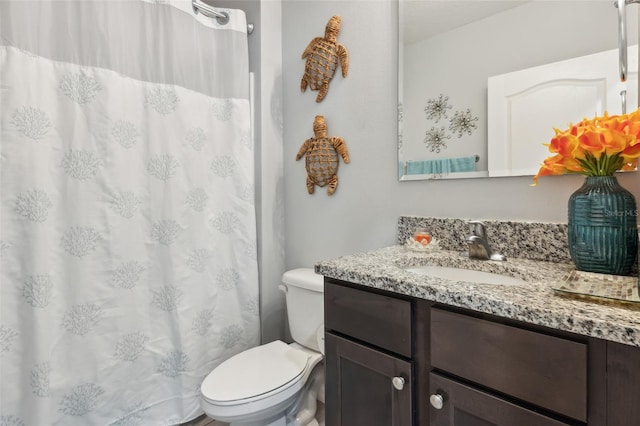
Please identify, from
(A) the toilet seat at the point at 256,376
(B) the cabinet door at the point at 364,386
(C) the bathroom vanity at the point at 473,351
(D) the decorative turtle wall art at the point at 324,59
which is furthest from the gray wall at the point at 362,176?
(B) the cabinet door at the point at 364,386

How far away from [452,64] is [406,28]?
0.88 ft

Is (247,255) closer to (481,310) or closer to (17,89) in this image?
(17,89)

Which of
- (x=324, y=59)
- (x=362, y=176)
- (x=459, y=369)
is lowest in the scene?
(x=459, y=369)

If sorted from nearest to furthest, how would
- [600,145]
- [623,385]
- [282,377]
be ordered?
[623,385] → [600,145] → [282,377]

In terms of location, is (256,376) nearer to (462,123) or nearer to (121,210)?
(121,210)

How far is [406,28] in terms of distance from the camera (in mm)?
1378

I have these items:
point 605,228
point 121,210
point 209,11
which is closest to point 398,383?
point 605,228

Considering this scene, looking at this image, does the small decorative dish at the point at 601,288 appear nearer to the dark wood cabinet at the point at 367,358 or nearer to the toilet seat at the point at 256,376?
the dark wood cabinet at the point at 367,358

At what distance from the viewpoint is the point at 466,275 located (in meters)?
1.04

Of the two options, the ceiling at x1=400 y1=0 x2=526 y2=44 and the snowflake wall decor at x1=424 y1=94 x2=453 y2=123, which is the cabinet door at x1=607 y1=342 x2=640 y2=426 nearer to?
the snowflake wall decor at x1=424 y1=94 x2=453 y2=123

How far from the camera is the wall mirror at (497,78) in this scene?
1.00m

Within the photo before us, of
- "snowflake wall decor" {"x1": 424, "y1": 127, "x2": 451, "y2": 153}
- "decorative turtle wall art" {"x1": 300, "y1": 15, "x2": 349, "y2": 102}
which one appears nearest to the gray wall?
"decorative turtle wall art" {"x1": 300, "y1": 15, "x2": 349, "y2": 102}

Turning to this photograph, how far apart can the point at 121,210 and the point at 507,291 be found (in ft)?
4.69

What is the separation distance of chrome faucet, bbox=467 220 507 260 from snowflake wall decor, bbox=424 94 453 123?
1.55 ft
